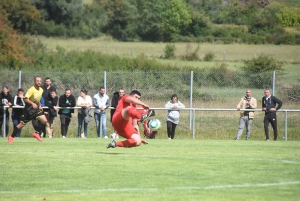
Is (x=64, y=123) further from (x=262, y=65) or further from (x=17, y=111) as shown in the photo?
(x=262, y=65)

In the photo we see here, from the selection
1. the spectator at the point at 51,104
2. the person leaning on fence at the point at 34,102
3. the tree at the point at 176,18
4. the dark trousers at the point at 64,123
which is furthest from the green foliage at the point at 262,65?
the tree at the point at 176,18

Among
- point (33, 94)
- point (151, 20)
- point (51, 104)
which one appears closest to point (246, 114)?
point (51, 104)

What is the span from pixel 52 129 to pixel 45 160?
48.6 ft

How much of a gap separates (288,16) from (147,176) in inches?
2304

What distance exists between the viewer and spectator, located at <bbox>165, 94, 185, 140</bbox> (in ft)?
90.9

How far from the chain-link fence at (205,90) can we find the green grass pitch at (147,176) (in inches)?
525

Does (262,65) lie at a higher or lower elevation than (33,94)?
higher

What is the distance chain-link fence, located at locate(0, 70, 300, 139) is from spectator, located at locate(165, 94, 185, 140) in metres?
1.27

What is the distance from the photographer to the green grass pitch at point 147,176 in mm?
9594

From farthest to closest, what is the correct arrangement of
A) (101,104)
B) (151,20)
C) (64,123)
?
(151,20), (101,104), (64,123)

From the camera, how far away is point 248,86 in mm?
29719

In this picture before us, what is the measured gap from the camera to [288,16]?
67812 mm

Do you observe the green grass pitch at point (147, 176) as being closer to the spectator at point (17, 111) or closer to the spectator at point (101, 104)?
the spectator at point (17, 111)

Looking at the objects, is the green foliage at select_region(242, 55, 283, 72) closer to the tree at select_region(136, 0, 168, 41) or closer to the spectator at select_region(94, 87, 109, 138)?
the spectator at select_region(94, 87, 109, 138)
